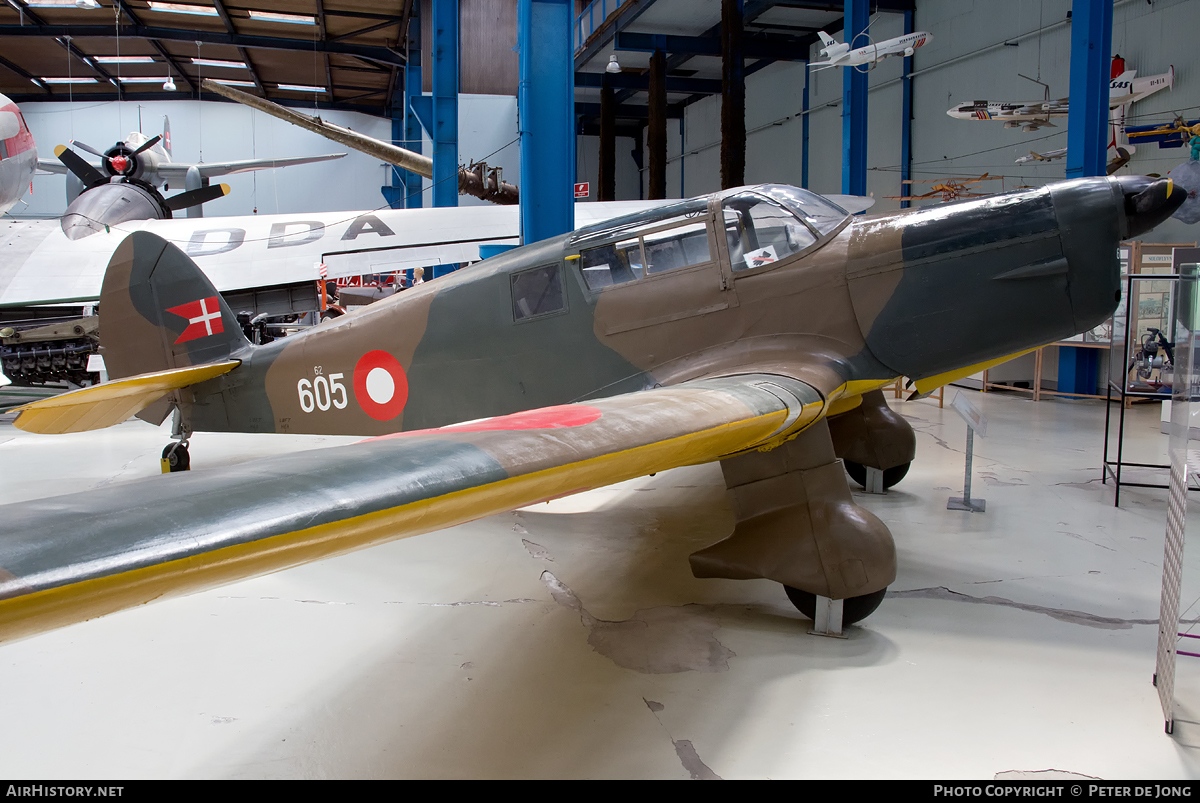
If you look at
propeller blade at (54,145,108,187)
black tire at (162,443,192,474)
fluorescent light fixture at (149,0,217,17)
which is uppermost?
fluorescent light fixture at (149,0,217,17)

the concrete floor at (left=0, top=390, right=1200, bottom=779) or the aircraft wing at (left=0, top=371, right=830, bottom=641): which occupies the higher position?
the aircraft wing at (left=0, top=371, right=830, bottom=641)

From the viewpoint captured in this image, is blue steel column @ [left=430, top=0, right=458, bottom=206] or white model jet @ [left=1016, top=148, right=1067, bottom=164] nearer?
blue steel column @ [left=430, top=0, right=458, bottom=206]

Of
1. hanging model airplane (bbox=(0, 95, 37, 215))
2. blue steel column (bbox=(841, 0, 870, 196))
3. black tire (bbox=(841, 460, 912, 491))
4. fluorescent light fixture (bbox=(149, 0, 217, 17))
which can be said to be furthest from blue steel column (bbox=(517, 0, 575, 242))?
fluorescent light fixture (bbox=(149, 0, 217, 17))

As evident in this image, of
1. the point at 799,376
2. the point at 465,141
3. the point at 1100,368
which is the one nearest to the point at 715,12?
the point at 465,141

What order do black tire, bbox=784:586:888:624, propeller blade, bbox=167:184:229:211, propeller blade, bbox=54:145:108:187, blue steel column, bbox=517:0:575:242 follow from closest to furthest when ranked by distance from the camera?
1. black tire, bbox=784:586:888:624
2. blue steel column, bbox=517:0:575:242
3. propeller blade, bbox=54:145:108:187
4. propeller blade, bbox=167:184:229:211

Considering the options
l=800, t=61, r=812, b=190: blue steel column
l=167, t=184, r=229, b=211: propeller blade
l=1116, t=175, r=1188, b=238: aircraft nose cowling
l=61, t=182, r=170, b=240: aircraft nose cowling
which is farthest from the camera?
l=800, t=61, r=812, b=190: blue steel column

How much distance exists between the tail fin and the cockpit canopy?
130 inches

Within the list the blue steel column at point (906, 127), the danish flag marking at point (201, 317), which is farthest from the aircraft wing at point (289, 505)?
the blue steel column at point (906, 127)

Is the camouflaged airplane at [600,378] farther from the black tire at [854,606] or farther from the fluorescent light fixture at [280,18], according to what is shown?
the fluorescent light fixture at [280,18]

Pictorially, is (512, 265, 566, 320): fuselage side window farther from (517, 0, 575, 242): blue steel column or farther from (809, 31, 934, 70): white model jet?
(809, 31, 934, 70): white model jet

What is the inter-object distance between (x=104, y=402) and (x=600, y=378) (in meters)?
3.43

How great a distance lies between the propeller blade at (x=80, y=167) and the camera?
14.3 metres

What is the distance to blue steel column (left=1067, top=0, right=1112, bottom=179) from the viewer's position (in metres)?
9.39

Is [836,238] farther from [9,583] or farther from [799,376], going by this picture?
[9,583]
